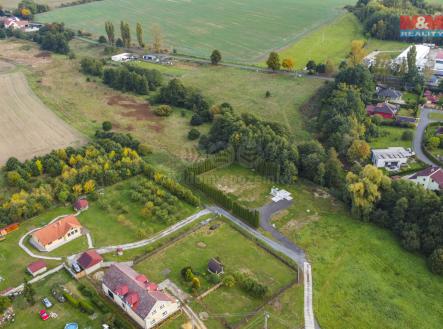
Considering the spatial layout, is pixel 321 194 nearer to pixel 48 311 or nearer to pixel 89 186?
pixel 89 186

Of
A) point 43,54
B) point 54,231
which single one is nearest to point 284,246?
point 54,231

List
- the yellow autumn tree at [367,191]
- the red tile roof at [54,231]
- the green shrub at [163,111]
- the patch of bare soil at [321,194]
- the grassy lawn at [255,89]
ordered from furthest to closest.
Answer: the green shrub at [163,111] < the grassy lawn at [255,89] < the patch of bare soil at [321,194] < the yellow autumn tree at [367,191] < the red tile roof at [54,231]

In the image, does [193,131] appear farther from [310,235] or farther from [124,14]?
[124,14]

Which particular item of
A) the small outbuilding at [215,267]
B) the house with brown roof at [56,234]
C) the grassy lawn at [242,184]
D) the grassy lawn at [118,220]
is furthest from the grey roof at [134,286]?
the grassy lawn at [242,184]

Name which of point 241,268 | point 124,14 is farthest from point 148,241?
point 124,14

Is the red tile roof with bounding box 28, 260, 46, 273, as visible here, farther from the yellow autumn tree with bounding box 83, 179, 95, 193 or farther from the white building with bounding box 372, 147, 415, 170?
the white building with bounding box 372, 147, 415, 170

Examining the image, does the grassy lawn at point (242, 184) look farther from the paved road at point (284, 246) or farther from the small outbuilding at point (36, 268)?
the small outbuilding at point (36, 268)
